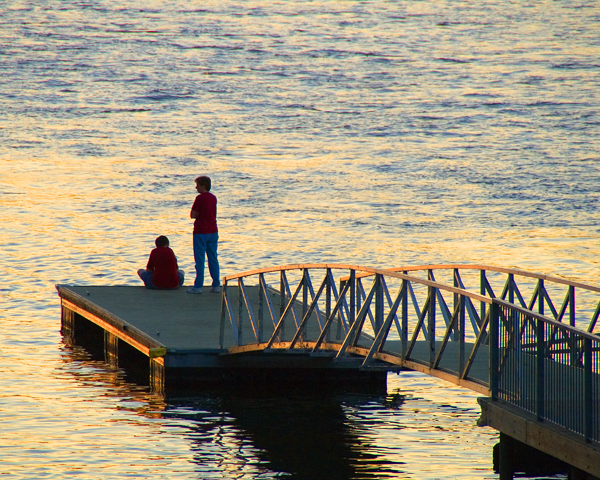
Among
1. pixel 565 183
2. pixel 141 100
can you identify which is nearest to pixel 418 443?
pixel 565 183

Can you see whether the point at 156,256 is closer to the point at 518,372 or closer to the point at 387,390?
the point at 387,390

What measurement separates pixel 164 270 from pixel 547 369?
30.8ft

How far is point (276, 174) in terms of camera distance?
120 ft

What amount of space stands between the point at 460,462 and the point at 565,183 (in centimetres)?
2499

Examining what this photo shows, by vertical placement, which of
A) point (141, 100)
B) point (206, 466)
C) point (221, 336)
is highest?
A: point (141, 100)

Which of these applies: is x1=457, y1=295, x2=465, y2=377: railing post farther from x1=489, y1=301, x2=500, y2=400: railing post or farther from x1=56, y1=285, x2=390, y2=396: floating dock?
x1=56, y1=285, x2=390, y2=396: floating dock

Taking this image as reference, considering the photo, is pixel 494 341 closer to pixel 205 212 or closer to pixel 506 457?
pixel 506 457

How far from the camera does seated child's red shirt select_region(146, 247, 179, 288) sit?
58.3 ft

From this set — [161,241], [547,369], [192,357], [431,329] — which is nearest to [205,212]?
[161,241]

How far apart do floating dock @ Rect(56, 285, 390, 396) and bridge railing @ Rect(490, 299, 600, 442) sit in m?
2.84

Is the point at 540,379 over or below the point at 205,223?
below

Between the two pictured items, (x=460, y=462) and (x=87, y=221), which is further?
(x=87, y=221)

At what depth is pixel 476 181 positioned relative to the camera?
3659 cm

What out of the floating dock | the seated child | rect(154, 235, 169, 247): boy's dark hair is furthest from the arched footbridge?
the seated child
